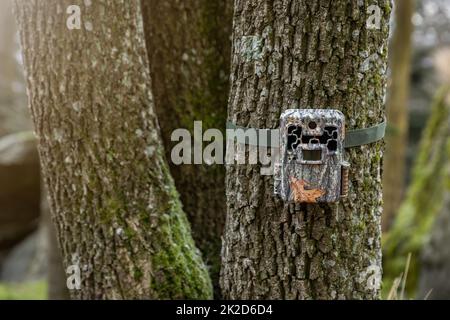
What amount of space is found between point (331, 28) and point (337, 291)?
0.99 m

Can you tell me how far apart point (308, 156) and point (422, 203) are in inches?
147

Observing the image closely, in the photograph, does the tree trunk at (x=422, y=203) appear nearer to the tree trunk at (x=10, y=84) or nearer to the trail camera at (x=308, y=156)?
the trail camera at (x=308, y=156)

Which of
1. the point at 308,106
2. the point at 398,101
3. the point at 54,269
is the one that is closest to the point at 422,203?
the point at 398,101

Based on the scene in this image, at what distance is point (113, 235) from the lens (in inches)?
96.4

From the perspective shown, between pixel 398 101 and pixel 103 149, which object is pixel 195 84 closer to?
pixel 103 149

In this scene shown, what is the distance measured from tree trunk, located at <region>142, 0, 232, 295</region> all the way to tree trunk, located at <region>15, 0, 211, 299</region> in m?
0.38

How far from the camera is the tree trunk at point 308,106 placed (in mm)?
2039

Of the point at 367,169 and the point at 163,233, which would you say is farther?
the point at 163,233

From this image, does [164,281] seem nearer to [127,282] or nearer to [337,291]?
[127,282]

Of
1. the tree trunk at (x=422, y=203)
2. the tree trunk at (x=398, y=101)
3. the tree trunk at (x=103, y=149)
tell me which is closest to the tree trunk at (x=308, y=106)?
the tree trunk at (x=103, y=149)

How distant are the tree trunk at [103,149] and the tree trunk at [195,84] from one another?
381mm

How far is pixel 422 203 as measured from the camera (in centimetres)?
534

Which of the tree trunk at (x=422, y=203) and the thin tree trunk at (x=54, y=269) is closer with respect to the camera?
the thin tree trunk at (x=54, y=269)
